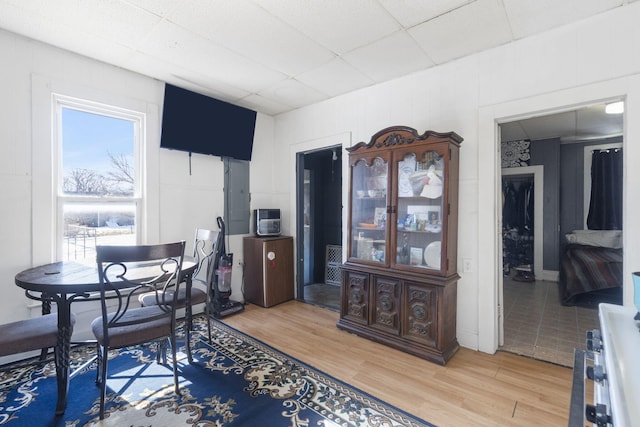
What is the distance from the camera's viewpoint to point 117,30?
2.31 meters

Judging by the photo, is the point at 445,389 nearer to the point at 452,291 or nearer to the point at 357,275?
the point at 452,291

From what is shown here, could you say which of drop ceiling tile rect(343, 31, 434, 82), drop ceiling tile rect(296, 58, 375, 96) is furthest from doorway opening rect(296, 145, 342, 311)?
drop ceiling tile rect(343, 31, 434, 82)

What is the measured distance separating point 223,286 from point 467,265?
2664 mm

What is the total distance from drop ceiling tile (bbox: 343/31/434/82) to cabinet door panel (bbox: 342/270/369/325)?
2.04 metres

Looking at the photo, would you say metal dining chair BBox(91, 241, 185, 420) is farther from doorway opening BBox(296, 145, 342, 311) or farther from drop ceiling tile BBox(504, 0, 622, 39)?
doorway opening BBox(296, 145, 342, 311)

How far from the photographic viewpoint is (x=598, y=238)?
4.68m

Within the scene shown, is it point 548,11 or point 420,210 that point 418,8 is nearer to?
point 548,11

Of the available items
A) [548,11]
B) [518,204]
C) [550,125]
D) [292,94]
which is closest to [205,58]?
[292,94]

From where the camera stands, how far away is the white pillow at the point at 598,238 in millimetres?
4574

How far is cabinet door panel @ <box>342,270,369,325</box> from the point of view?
2.96 m

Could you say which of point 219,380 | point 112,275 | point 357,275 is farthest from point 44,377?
point 357,275

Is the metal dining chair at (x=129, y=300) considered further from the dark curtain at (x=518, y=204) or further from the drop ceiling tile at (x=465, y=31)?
the dark curtain at (x=518, y=204)

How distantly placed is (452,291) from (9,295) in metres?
3.69

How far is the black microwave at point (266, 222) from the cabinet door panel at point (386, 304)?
5.64 feet
